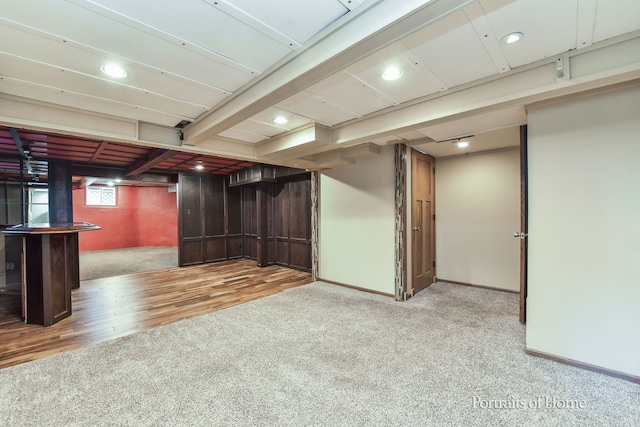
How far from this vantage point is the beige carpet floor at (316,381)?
169 cm

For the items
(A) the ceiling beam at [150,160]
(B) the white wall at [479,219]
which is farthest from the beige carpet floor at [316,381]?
(A) the ceiling beam at [150,160]

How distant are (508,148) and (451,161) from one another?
2.74 ft

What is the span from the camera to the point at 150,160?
4.82 meters

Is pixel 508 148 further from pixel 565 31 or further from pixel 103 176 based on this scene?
pixel 103 176

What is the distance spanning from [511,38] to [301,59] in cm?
136

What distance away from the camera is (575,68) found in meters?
1.91

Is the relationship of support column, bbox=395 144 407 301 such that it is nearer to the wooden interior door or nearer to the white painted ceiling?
the wooden interior door

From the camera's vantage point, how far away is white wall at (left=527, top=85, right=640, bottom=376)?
6.56 feet

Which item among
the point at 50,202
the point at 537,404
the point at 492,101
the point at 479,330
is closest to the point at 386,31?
the point at 492,101

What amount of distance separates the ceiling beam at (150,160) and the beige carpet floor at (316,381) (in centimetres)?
260

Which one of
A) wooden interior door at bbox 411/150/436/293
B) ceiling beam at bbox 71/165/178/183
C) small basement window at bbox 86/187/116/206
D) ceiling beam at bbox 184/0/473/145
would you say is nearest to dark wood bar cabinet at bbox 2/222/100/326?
ceiling beam at bbox 184/0/473/145

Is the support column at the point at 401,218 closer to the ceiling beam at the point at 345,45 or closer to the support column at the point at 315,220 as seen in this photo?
the support column at the point at 315,220

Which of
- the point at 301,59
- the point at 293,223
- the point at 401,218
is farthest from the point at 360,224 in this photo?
the point at 301,59

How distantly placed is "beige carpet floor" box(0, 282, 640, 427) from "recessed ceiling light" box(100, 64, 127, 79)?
2374mm
